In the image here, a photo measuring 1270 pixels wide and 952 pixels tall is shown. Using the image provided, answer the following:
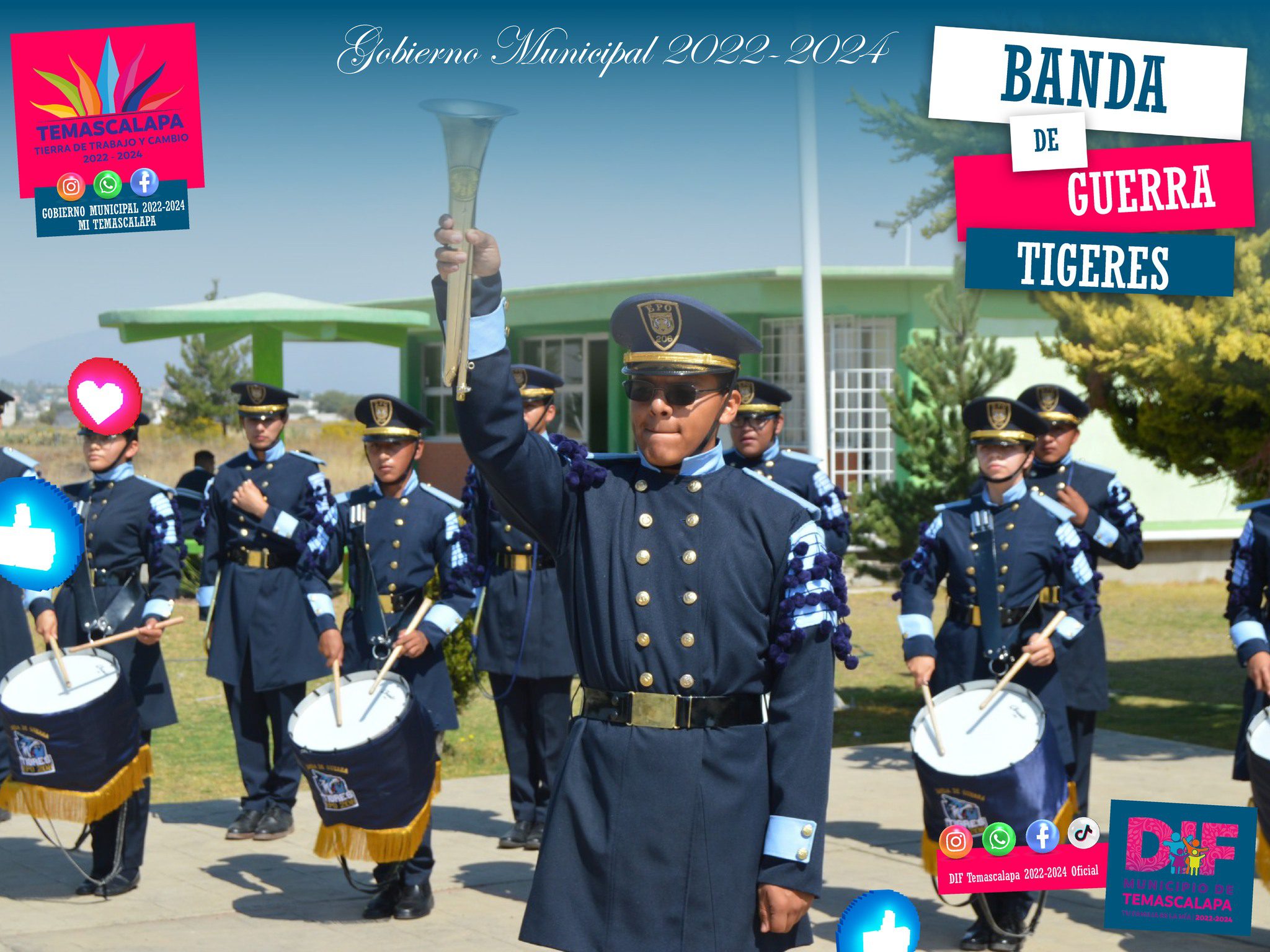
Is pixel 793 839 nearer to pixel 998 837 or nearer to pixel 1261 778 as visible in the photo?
pixel 998 837

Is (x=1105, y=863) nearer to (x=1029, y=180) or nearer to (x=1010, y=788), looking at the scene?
(x=1010, y=788)

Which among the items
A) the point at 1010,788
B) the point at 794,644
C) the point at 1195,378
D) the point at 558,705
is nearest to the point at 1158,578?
the point at 1195,378

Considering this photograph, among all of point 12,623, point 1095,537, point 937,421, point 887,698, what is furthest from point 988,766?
point 887,698

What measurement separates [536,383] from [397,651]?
5.97 feet

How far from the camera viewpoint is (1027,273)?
22.7 feet

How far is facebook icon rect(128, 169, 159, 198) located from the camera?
A: 286 inches

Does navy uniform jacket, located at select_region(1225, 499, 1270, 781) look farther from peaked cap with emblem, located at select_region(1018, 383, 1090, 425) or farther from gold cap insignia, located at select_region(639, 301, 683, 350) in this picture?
gold cap insignia, located at select_region(639, 301, 683, 350)

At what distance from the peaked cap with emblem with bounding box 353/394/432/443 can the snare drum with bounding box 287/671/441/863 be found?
1.17m

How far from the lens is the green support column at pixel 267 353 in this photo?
19172 mm

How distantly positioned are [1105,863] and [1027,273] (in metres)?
2.43

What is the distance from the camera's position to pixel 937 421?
11594mm

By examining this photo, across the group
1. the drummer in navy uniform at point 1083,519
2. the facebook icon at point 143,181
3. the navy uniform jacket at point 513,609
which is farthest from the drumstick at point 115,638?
the drummer in navy uniform at point 1083,519

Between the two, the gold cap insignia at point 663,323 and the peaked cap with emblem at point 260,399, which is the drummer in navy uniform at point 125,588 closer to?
the peaked cap with emblem at point 260,399

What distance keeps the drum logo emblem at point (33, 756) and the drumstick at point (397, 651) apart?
1.38m
